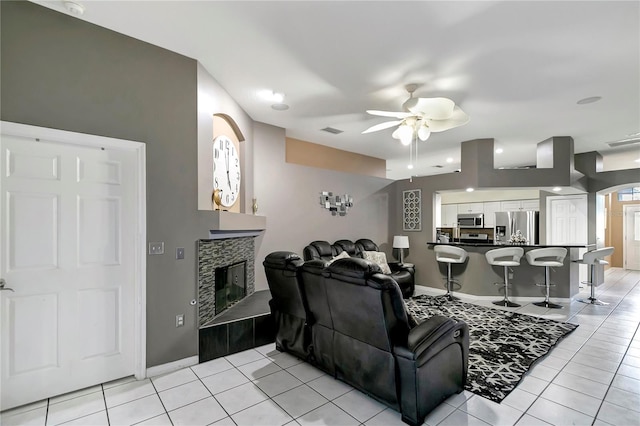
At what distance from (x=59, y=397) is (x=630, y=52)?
6029 millimetres

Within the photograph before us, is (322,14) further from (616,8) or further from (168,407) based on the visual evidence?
(168,407)

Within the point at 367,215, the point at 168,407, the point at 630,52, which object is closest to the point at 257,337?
the point at 168,407

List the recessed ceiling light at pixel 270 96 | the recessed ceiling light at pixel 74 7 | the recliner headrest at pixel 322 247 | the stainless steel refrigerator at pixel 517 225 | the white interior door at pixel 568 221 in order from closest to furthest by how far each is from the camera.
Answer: the recessed ceiling light at pixel 74 7
the recessed ceiling light at pixel 270 96
the recliner headrest at pixel 322 247
the white interior door at pixel 568 221
the stainless steel refrigerator at pixel 517 225

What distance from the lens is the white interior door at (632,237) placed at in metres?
8.79

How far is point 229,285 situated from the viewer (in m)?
3.91

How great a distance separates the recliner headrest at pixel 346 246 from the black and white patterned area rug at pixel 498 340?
4.70ft

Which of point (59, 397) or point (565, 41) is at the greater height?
point (565, 41)

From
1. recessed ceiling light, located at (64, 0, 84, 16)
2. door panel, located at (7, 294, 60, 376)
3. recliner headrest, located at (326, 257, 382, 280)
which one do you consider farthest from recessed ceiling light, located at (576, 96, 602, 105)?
door panel, located at (7, 294, 60, 376)

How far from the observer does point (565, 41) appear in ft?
8.73

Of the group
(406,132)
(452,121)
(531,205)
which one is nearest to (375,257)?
(406,132)

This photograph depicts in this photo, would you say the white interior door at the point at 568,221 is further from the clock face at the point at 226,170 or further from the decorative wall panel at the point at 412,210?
the clock face at the point at 226,170

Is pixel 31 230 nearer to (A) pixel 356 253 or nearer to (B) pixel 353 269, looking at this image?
(B) pixel 353 269

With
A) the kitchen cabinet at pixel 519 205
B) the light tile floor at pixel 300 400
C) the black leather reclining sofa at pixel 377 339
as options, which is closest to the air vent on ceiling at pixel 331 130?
the black leather reclining sofa at pixel 377 339

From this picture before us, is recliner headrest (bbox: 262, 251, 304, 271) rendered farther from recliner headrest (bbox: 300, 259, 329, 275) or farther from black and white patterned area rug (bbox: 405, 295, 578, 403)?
black and white patterned area rug (bbox: 405, 295, 578, 403)
